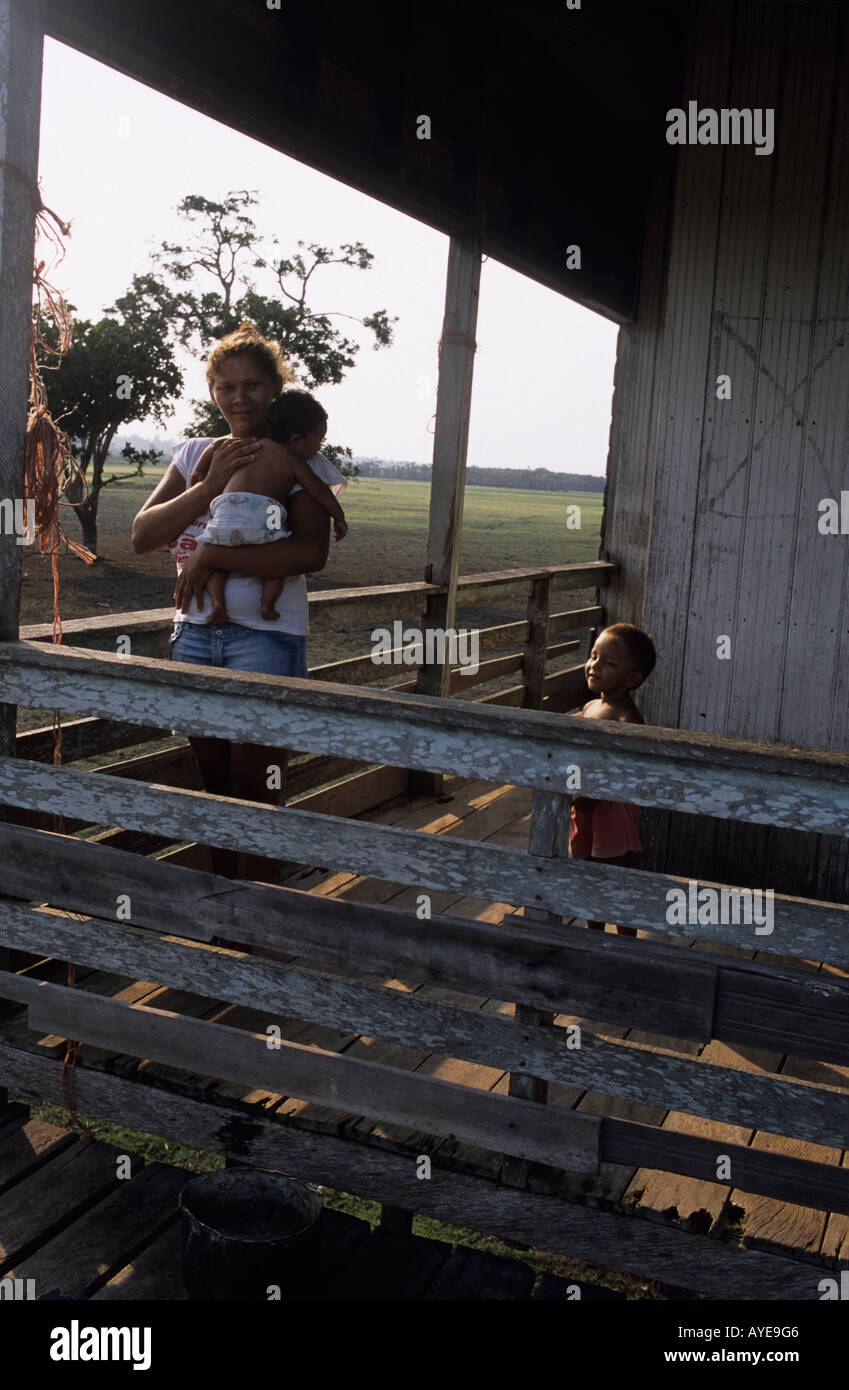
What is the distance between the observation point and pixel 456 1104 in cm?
250

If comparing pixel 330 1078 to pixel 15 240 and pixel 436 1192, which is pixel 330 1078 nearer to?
pixel 436 1192

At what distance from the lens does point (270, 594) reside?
297 centimetres

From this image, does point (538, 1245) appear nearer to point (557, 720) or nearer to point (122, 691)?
point (557, 720)

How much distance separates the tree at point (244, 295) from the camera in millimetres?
30094

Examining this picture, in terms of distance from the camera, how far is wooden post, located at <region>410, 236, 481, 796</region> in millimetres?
5164

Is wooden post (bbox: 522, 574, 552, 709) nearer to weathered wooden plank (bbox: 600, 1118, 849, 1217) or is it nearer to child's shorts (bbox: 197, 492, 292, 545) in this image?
child's shorts (bbox: 197, 492, 292, 545)

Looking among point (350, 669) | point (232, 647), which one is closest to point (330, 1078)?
point (232, 647)

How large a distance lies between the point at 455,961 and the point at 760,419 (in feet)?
7.12

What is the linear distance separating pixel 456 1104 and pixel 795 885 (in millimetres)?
1933

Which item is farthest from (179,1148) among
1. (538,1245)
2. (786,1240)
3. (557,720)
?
(557,720)

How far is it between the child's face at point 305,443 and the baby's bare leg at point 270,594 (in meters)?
0.32

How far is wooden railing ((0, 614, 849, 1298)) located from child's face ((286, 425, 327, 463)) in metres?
0.69

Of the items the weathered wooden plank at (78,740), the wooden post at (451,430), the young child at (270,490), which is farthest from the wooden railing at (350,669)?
the young child at (270,490)
